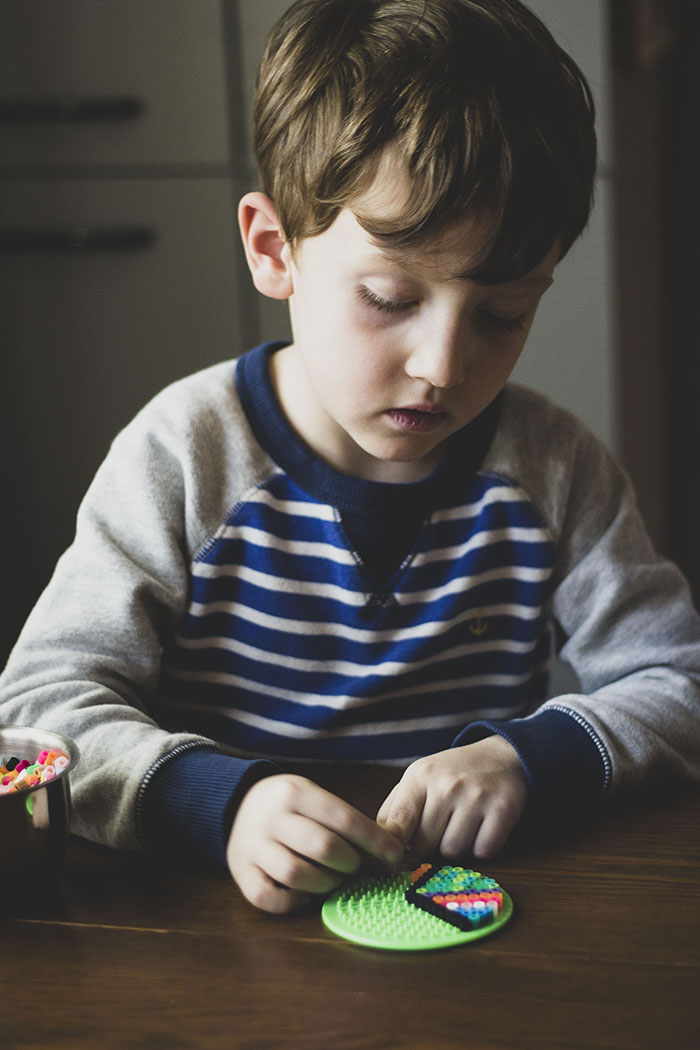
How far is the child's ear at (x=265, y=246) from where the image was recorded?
0.91 m

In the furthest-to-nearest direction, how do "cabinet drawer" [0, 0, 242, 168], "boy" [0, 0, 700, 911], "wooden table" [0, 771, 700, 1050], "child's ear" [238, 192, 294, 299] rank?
1. "cabinet drawer" [0, 0, 242, 168]
2. "child's ear" [238, 192, 294, 299]
3. "boy" [0, 0, 700, 911]
4. "wooden table" [0, 771, 700, 1050]

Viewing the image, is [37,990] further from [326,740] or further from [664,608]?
[664,608]

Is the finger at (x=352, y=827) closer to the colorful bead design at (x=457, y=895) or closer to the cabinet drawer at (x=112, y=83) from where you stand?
the colorful bead design at (x=457, y=895)

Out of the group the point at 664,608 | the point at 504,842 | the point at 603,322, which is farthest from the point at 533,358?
the point at 504,842

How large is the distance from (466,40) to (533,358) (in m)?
1.28

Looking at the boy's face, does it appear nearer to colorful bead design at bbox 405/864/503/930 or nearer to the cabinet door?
colorful bead design at bbox 405/864/503/930

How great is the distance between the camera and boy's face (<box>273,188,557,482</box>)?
2.51 ft

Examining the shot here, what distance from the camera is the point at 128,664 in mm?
856

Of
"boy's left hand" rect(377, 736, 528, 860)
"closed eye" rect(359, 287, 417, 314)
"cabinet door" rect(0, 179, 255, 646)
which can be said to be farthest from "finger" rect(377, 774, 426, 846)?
"cabinet door" rect(0, 179, 255, 646)

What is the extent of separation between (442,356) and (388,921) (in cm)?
36

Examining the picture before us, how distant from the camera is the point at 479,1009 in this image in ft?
1.75

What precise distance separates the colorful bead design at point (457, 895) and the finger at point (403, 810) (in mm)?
29

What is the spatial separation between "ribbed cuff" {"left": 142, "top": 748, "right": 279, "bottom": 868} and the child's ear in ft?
1.26

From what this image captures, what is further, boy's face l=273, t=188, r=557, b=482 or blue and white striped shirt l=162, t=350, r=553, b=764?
blue and white striped shirt l=162, t=350, r=553, b=764
